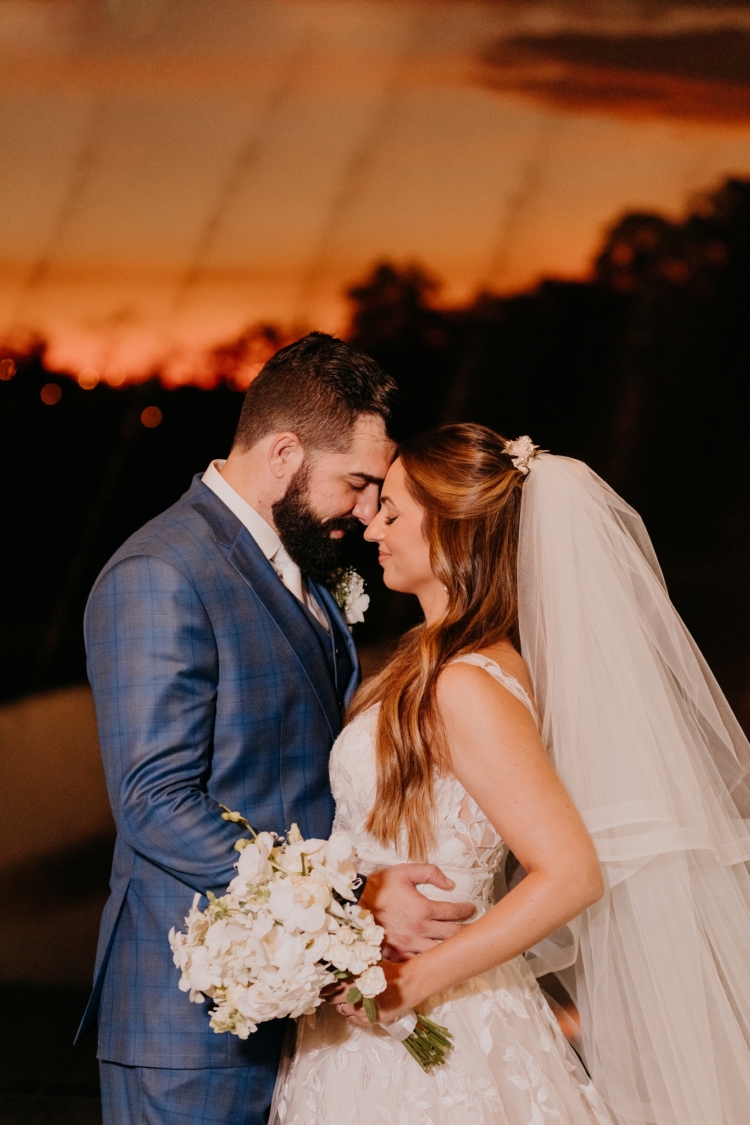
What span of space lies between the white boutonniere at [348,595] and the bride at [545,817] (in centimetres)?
40

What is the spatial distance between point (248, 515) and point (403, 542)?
34 centimetres

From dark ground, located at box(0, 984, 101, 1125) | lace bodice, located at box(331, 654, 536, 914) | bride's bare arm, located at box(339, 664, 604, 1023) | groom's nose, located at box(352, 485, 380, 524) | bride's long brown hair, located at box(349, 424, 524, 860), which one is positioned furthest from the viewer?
dark ground, located at box(0, 984, 101, 1125)

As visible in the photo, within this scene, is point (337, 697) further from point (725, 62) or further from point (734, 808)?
point (725, 62)

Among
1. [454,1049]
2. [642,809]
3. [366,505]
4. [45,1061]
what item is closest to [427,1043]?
[454,1049]

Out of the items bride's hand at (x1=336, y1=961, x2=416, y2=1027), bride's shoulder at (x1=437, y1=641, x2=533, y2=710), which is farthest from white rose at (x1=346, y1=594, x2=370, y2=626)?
bride's hand at (x1=336, y1=961, x2=416, y2=1027)

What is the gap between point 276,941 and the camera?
154cm

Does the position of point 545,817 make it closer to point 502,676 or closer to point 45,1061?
point 502,676

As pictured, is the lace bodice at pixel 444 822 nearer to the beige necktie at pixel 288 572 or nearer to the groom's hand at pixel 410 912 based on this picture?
the groom's hand at pixel 410 912

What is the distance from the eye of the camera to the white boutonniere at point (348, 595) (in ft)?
8.44

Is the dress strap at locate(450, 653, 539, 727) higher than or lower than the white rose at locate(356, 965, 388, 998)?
higher

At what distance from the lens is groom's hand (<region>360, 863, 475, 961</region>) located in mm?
1923

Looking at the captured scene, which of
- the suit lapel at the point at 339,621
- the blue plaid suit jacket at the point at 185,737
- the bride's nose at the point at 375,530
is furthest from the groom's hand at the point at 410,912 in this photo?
the bride's nose at the point at 375,530

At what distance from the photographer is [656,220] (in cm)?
500

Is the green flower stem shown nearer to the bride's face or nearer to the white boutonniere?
the bride's face
